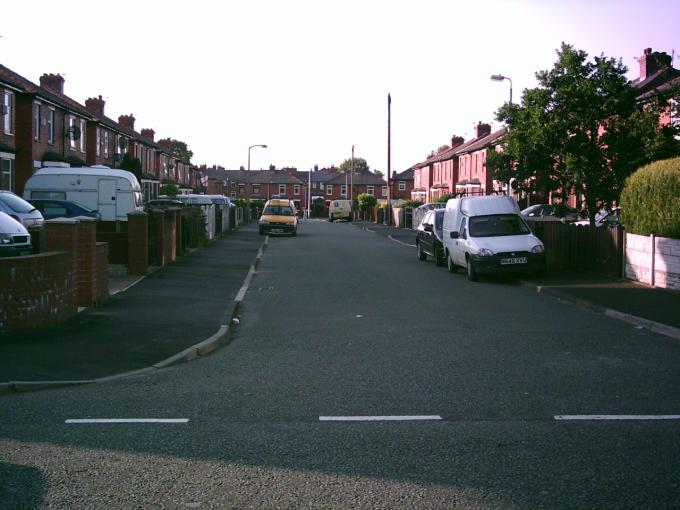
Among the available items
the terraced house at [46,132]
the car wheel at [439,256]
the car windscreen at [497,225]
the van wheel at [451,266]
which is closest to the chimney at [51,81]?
the terraced house at [46,132]

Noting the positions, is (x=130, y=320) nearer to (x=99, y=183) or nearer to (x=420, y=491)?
(x=420, y=491)

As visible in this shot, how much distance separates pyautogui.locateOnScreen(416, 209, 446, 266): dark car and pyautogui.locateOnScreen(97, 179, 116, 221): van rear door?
10.1m

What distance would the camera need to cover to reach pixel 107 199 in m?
27.3

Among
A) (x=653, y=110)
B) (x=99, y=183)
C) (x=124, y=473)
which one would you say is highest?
(x=653, y=110)

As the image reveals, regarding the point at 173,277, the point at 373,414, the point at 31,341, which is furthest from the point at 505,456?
the point at 173,277

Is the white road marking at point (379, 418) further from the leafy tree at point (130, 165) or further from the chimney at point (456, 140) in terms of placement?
the chimney at point (456, 140)

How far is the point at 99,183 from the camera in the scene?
89.0 ft

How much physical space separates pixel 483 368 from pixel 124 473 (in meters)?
4.82

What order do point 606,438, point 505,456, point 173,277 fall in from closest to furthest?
point 505,456 < point 606,438 < point 173,277

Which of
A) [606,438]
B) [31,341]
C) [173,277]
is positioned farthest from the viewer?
[173,277]

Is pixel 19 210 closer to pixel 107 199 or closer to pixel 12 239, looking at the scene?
pixel 12 239

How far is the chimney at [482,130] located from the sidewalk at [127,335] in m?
62.8

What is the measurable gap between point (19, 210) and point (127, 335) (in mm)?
9759

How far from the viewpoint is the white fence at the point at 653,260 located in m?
17.1
